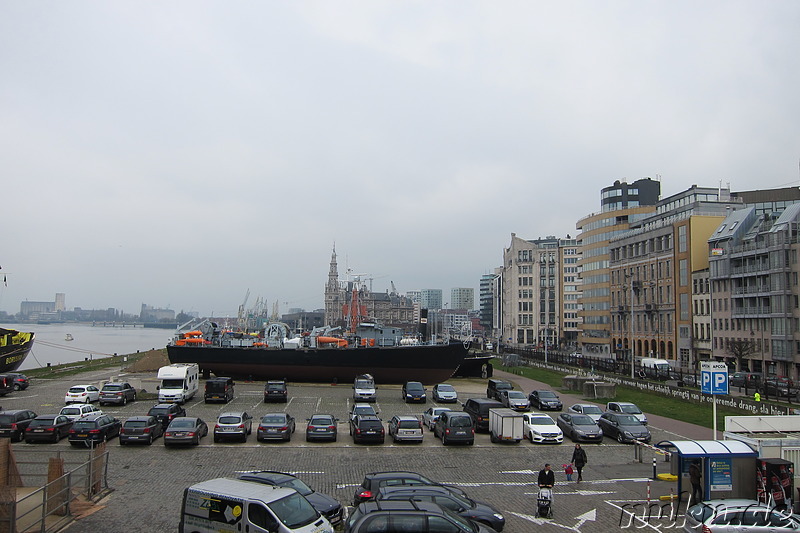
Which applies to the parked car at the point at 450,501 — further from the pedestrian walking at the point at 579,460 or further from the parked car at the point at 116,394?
the parked car at the point at 116,394

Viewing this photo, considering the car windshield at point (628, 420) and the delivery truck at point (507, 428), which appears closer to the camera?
the delivery truck at point (507, 428)

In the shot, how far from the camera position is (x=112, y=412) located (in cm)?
3023

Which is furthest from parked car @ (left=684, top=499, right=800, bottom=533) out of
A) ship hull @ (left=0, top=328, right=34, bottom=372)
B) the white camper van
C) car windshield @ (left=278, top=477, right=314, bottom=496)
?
ship hull @ (left=0, top=328, right=34, bottom=372)

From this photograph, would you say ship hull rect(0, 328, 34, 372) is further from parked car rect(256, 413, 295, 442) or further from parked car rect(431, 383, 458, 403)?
parked car rect(431, 383, 458, 403)

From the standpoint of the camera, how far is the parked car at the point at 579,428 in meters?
23.9

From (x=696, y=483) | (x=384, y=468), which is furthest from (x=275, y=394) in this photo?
(x=696, y=483)

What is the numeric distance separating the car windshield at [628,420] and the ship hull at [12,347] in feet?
160

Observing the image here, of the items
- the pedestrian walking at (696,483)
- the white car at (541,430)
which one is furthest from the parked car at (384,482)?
the white car at (541,430)

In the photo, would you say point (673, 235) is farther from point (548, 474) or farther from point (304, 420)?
point (548, 474)

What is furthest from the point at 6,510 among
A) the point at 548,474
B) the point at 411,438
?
the point at 411,438

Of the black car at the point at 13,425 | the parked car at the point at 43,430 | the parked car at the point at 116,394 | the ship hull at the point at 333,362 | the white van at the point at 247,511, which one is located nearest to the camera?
the white van at the point at 247,511

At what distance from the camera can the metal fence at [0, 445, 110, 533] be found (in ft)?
39.8

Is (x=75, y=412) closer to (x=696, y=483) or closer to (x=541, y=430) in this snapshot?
(x=541, y=430)

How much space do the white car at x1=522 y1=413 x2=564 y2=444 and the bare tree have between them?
34423mm
